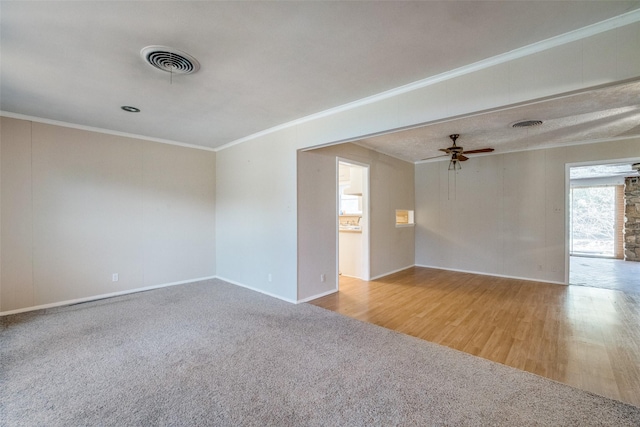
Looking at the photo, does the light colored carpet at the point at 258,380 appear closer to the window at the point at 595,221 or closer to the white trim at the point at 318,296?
the white trim at the point at 318,296

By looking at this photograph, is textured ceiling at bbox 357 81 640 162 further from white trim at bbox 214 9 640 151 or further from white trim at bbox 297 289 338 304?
white trim at bbox 297 289 338 304

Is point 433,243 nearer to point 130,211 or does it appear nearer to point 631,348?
point 631,348

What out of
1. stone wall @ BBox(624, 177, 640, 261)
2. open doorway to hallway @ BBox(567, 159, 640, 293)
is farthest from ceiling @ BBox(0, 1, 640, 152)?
stone wall @ BBox(624, 177, 640, 261)

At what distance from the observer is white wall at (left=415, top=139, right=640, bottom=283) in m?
5.32

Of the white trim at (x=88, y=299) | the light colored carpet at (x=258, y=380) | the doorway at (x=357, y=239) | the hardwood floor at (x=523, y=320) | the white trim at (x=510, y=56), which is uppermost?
the white trim at (x=510, y=56)

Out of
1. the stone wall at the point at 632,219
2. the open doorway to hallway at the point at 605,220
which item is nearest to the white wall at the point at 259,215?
the open doorway to hallway at the point at 605,220

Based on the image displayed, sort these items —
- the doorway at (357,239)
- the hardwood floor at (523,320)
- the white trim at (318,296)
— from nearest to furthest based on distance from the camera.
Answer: the hardwood floor at (523,320)
the white trim at (318,296)
the doorway at (357,239)

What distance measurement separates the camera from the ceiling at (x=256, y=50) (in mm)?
1790

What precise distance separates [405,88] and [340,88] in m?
0.67

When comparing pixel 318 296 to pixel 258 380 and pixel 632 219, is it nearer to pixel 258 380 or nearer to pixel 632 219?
pixel 258 380

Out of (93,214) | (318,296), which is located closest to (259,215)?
(318,296)

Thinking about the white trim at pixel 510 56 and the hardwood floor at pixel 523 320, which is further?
the hardwood floor at pixel 523 320

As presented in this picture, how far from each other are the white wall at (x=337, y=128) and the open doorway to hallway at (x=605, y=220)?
3698 mm

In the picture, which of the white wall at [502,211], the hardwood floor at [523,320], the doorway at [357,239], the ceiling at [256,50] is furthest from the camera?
the doorway at [357,239]
